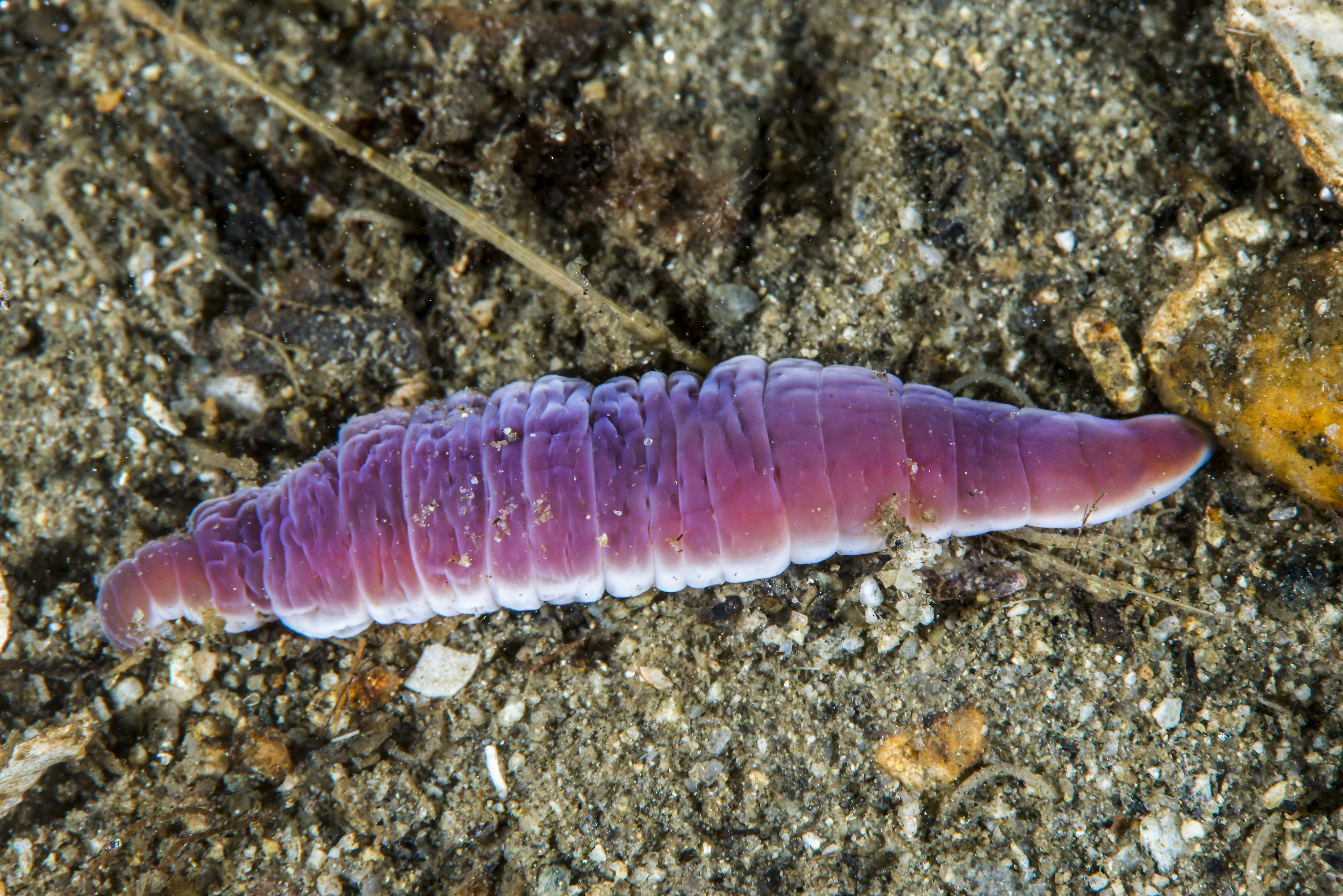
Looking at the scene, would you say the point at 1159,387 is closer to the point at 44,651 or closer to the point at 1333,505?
the point at 1333,505

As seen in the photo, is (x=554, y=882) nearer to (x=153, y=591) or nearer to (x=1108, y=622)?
(x=153, y=591)

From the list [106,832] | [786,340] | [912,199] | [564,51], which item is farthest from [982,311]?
[106,832]

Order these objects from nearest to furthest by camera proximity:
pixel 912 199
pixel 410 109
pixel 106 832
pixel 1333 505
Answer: pixel 1333 505 → pixel 106 832 → pixel 912 199 → pixel 410 109

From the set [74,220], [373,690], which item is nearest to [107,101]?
[74,220]

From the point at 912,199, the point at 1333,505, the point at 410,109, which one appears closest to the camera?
the point at 1333,505

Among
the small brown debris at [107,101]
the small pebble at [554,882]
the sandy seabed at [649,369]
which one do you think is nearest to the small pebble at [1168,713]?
the sandy seabed at [649,369]
